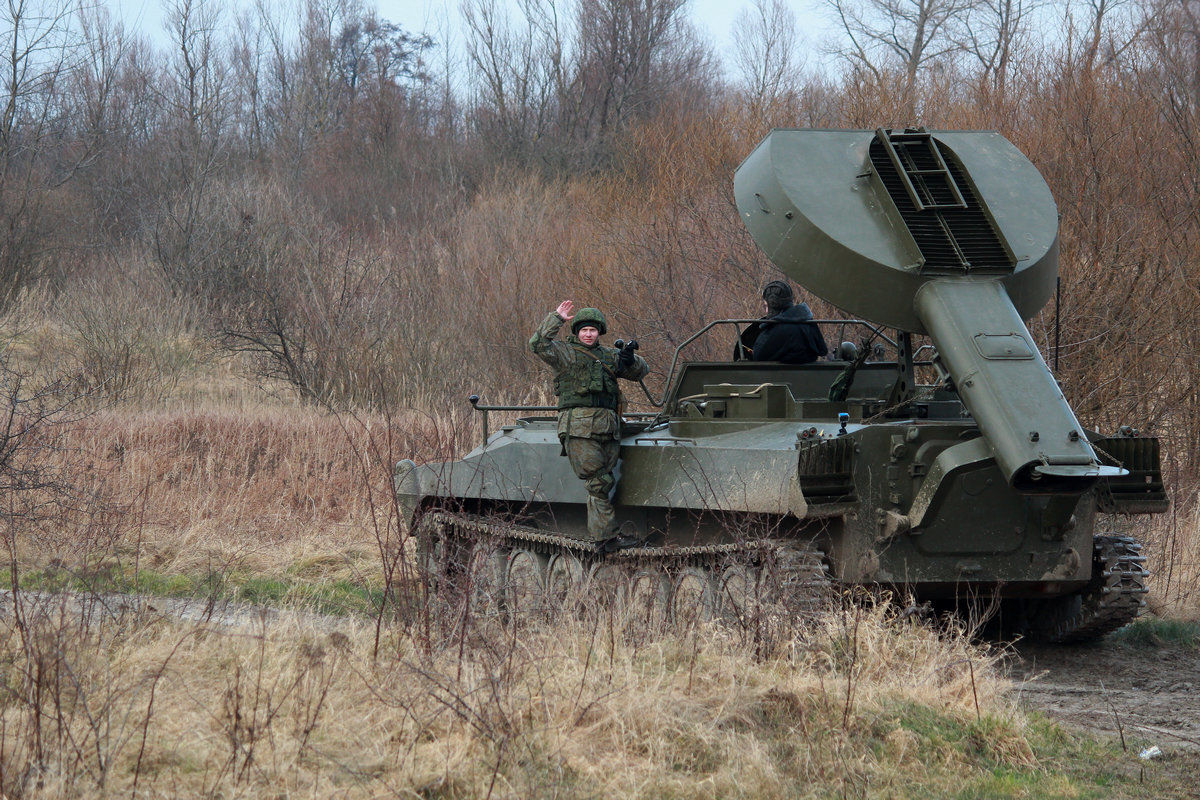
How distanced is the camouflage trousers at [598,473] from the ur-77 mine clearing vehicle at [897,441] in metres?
0.14

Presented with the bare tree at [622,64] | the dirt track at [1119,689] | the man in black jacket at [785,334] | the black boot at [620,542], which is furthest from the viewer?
the bare tree at [622,64]

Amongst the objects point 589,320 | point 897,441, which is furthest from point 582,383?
point 897,441

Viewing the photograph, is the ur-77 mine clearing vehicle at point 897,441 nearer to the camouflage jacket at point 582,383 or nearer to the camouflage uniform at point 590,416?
the camouflage uniform at point 590,416

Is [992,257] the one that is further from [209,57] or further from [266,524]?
[209,57]

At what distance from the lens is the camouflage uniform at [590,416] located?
8.60 meters

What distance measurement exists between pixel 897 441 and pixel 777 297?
2.08 meters

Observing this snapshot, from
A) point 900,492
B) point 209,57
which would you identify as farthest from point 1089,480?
point 209,57

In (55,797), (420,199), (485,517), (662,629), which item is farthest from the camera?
(420,199)

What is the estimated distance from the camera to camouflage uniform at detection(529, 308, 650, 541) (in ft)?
28.2

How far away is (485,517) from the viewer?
395 inches

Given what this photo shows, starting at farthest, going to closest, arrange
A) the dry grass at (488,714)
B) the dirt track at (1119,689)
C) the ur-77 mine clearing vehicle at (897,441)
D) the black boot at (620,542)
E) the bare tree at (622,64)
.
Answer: the bare tree at (622,64)
the black boot at (620,542)
the ur-77 mine clearing vehicle at (897,441)
the dirt track at (1119,689)
the dry grass at (488,714)

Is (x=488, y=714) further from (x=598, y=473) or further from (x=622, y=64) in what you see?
(x=622, y=64)

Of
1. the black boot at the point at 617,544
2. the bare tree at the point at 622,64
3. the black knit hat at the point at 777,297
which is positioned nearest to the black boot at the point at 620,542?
the black boot at the point at 617,544

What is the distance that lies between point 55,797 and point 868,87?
14241 millimetres
